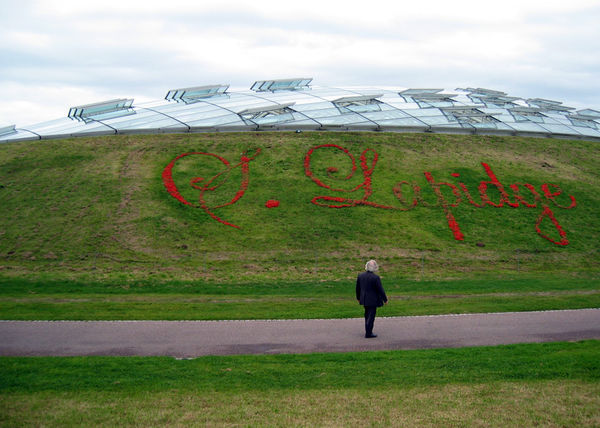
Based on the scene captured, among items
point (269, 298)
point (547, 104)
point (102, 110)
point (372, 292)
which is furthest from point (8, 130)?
point (547, 104)

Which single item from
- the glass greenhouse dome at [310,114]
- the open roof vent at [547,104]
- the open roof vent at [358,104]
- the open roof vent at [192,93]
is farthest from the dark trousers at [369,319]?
the open roof vent at [547,104]

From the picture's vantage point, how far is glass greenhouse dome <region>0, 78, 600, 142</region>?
1764 inches

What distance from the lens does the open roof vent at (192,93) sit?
5269cm

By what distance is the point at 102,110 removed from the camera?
4944 centimetres

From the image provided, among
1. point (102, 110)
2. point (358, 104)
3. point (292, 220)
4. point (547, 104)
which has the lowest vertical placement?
point (292, 220)

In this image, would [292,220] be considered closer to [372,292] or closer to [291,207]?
[291,207]

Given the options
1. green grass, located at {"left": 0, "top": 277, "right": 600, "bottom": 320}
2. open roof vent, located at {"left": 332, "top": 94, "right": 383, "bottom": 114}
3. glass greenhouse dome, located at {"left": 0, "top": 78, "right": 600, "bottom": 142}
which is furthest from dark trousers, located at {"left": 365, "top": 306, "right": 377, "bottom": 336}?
open roof vent, located at {"left": 332, "top": 94, "right": 383, "bottom": 114}

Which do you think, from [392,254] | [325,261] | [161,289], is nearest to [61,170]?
[161,289]

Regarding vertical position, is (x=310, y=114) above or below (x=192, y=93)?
below

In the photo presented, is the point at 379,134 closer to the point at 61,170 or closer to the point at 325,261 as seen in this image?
the point at 325,261

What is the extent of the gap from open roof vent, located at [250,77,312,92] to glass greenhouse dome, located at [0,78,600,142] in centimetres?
10

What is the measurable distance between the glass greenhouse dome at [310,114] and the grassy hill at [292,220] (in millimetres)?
2014

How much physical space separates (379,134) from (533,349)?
1295 inches

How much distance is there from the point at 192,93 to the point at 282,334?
4220 cm
